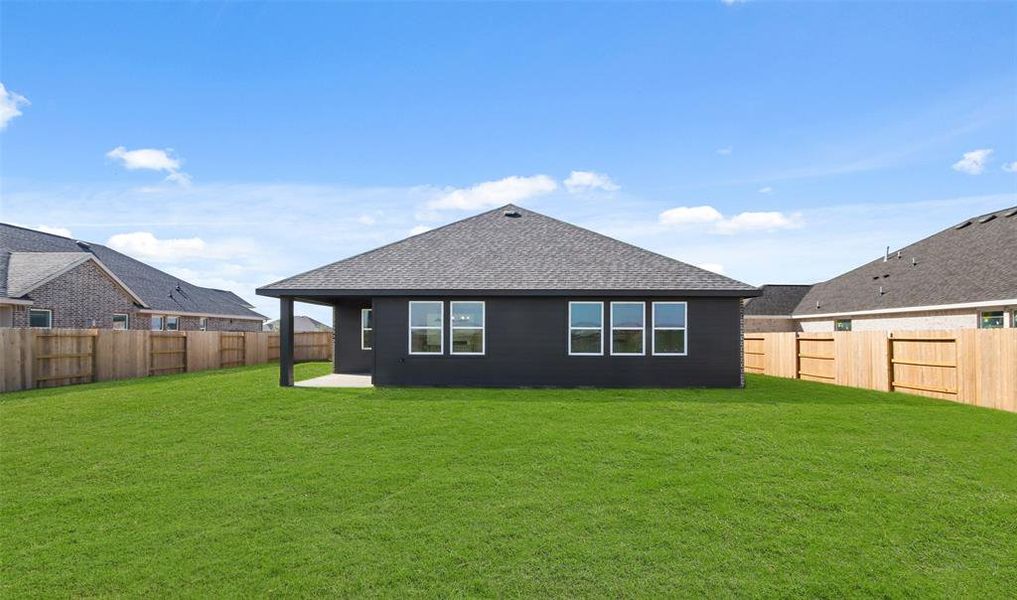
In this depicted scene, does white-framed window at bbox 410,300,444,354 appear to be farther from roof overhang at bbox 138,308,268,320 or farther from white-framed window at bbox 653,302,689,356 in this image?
roof overhang at bbox 138,308,268,320

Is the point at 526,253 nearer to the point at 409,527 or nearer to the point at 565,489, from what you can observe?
the point at 565,489

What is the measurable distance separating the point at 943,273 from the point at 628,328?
1495 centimetres

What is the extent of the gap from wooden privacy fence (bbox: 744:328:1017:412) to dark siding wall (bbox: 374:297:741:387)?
13.6 feet

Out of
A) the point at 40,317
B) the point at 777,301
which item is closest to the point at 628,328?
the point at 777,301

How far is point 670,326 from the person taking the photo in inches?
577

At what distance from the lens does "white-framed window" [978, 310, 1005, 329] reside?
1631cm

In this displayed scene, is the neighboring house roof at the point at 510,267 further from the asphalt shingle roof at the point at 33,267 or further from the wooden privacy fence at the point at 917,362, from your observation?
the asphalt shingle roof at the point at 33,267

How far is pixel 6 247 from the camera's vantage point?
75.1 feet

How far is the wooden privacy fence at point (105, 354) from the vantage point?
570 inches

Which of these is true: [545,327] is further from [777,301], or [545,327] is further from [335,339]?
[777,301]

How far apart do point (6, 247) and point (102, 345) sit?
440 inches

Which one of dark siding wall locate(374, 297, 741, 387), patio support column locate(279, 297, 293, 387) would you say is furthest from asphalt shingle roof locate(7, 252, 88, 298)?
dark siding wall locate(374, 297, 741, 387)

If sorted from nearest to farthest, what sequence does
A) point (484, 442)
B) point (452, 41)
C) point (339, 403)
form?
point (484, 442), point (339, 403), point (452, 41)

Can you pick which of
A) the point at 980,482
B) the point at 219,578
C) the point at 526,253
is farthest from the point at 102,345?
the point at 980,482
